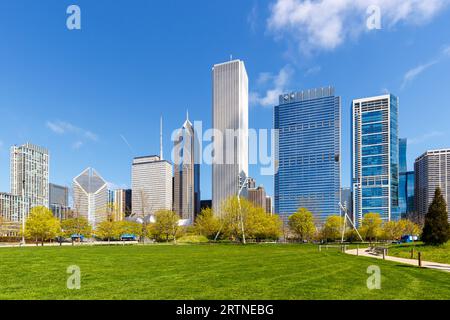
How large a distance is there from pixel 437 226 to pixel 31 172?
6397 inches

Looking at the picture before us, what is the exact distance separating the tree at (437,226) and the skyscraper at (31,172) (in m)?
147

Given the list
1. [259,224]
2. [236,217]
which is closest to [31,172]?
[236,217]

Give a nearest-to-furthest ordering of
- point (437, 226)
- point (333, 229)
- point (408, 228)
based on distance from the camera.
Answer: point (437, 226) < point (333, 229) < point (408, 228)

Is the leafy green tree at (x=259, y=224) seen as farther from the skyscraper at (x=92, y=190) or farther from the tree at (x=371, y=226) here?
the skyscraper at (x=92, y=190)

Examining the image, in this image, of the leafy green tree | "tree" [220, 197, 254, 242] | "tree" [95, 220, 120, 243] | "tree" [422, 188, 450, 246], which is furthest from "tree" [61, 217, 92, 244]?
"tree" [422, 188, 450, 246]

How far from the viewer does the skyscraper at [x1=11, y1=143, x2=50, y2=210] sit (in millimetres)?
146750

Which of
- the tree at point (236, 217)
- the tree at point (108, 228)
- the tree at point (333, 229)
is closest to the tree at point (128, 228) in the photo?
the tree at point (108, 228)

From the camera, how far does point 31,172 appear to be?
495 feet

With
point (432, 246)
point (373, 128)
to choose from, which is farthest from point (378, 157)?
point (432, 246)

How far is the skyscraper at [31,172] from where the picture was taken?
481ft

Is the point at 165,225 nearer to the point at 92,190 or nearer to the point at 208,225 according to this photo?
the point at 208,225

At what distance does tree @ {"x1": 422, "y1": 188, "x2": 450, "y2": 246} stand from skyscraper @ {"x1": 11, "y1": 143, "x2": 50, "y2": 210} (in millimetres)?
147171
